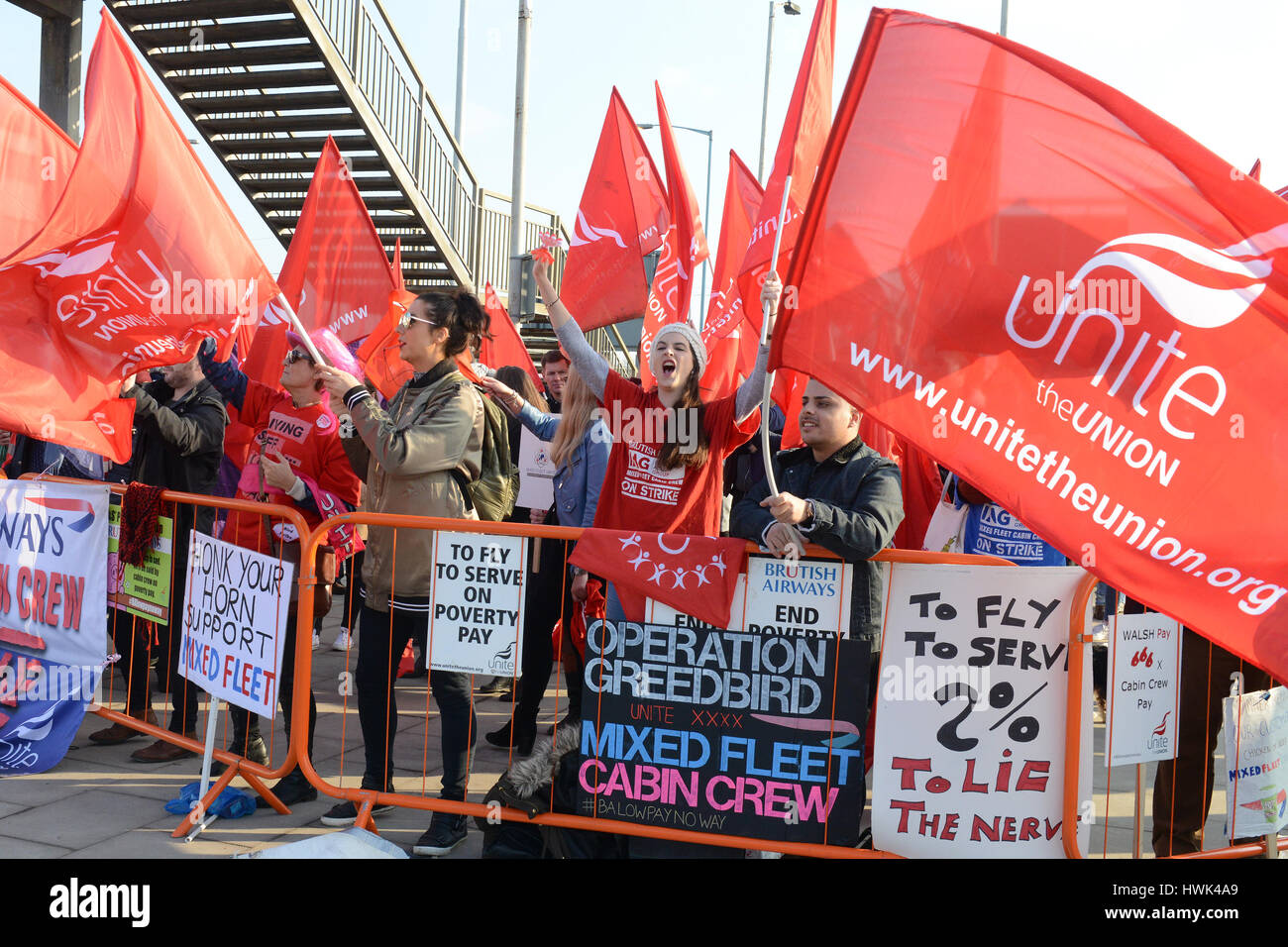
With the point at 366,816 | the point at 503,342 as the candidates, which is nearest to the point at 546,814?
the point at 366,816

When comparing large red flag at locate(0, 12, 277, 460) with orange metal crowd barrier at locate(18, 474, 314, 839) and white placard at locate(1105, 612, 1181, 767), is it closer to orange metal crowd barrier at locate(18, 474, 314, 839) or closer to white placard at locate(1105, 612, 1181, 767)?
orange metal crowd barrier at locate(18, 474, 314, 839)

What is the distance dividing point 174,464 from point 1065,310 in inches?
182

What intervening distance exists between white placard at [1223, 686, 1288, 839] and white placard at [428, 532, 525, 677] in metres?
2.67

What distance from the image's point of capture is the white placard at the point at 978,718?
3.75 m

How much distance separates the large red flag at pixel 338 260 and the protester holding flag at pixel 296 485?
170 centimetres

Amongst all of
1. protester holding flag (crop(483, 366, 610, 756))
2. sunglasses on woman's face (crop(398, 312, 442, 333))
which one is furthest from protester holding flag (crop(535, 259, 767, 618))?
sunglasses on woman's face (crop(398, 312, 442, 333))

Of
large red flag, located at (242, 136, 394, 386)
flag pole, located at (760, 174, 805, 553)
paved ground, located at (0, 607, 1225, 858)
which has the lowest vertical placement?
paved ground, located at (0, 607, 1225, 858)

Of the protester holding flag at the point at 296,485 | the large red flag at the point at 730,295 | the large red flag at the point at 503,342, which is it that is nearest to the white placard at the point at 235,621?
the protester holding flag at the point at 296,485

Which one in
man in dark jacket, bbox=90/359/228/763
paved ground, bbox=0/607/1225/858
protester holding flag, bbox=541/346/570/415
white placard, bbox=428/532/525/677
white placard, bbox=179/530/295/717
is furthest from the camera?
protester holding flag, bbox=541/346/570/415

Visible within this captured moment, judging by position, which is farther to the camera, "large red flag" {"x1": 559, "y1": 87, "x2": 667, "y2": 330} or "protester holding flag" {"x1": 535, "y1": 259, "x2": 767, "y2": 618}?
"large red flag" {"x1": 559, "y1": 87, "x2": 667, "y2": 330}

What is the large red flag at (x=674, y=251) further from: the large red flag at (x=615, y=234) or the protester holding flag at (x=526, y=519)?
the protester holding flag at (x=526, y=519)

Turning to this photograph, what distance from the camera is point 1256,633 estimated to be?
9.80ft

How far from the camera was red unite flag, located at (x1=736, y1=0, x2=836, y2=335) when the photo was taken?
4445 mm
